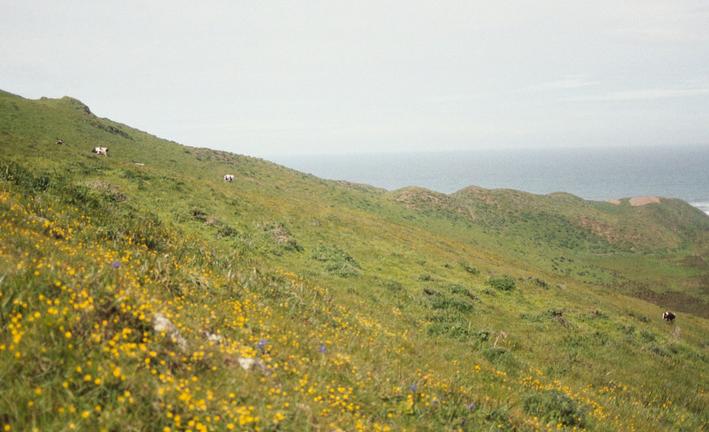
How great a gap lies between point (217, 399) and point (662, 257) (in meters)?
90.1

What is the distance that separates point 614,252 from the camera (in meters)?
72.6

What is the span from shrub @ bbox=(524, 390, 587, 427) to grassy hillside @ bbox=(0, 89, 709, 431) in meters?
0.05

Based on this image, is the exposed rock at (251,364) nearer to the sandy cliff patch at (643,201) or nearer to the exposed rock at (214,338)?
the exposed rock at (214,338)

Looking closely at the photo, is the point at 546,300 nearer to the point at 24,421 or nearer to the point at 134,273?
the point at 134,273

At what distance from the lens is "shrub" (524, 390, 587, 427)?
805 cm

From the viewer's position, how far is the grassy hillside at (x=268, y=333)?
4.18m

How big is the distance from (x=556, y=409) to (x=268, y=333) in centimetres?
674

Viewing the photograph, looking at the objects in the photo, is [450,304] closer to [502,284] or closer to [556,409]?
[502,284]

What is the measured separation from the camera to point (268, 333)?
6.98 meters

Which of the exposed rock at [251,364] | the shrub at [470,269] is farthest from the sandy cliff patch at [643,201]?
the exposed rock at [251,364]

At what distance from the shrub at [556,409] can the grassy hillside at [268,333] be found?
5 cm

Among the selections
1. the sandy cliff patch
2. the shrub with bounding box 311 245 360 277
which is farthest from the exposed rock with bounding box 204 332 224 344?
the sandy cliff patch

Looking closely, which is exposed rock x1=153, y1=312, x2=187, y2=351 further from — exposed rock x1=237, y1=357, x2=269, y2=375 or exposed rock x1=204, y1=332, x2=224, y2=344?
exposed rock x1=237, y1=357, x2=269, y2=375

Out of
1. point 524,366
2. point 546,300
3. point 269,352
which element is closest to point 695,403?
point 524,366
